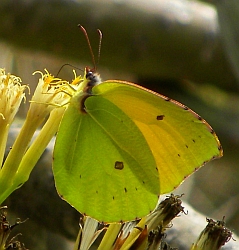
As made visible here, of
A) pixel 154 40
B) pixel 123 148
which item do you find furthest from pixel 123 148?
pixel 154 40

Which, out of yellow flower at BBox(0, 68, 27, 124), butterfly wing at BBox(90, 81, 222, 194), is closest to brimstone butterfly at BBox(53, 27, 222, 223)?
butterfly wing at BBox(90, 81, 222, 194)

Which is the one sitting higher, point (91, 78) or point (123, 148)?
point (91, 78)

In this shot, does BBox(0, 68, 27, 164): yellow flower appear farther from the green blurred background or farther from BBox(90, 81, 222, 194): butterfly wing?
the green blurred background

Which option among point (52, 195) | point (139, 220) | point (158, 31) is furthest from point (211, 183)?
point (139, 220)

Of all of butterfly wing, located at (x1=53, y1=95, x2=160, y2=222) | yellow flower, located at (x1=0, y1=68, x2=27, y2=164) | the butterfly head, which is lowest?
butterfly wing, located at (x1=53, y1=95, x2=160, y2=222)

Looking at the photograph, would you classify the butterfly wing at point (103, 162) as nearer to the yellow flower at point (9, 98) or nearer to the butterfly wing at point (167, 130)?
the butterfly wing at point (167, 130)

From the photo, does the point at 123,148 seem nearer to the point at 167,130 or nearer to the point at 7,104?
the point at 167,130

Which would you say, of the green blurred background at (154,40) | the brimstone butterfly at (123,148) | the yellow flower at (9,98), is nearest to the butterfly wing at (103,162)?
the brimstone butterfly at (123,148)

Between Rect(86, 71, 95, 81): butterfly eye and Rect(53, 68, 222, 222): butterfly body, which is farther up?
Rect(86, 71, 95, 81): butterfly eye
